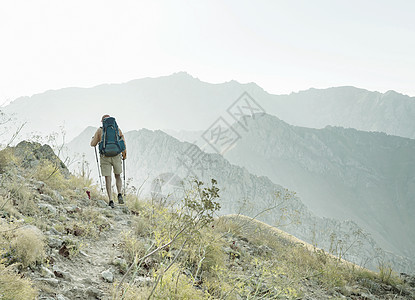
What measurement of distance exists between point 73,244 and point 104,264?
619 mm

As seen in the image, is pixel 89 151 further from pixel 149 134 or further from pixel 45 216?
pixel 45 216

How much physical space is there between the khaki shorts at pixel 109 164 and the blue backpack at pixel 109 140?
0.27m

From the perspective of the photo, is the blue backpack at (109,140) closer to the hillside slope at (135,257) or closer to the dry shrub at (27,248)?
the hillside slope at (135,257)

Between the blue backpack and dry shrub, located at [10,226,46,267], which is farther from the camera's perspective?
the blue backpack

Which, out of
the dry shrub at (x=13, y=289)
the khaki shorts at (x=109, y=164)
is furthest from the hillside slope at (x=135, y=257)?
the khaki shorts at (x=109, y=164)

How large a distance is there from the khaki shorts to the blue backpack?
27 centimetres

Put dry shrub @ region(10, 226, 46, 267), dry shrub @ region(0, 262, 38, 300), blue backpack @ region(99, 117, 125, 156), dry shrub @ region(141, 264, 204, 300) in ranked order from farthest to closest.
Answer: blue backpack @ region(99, 117, 125, 156) → dry shrub @ region(10, 226, 46, 267) → dry shrub @ region(141, 264, 204, 300) → dry shrub @ region(0, 262, 38, 300)

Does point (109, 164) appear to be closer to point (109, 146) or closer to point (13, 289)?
point (109, 146)

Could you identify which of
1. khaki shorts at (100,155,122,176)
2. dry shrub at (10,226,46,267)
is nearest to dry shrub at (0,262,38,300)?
dry shrub at (10,226,46,267)

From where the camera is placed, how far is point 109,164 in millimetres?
8109

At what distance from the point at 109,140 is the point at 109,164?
2.45ft

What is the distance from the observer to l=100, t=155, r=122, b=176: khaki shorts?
26.3ft

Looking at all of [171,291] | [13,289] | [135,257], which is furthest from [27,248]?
[171,291]

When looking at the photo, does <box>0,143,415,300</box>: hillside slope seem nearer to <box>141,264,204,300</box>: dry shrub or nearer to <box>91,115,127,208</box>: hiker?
<box>141,264,204,300</box>: dry shrub
